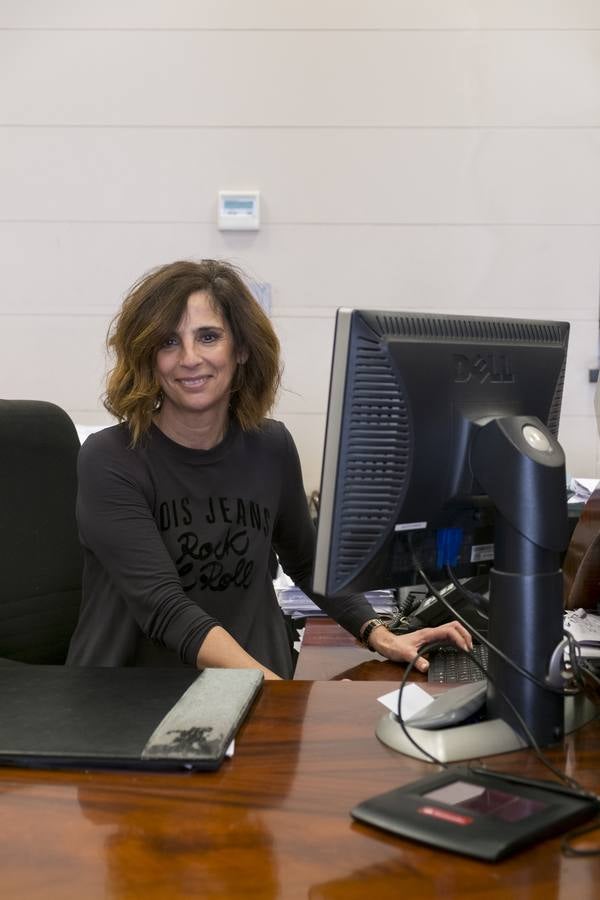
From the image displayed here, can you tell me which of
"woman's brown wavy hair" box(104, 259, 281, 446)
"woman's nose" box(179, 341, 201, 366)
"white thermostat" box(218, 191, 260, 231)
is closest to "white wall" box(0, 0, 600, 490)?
"white thermostat" box(218, 191, 260, 231)

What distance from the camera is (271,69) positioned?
3.44 meters

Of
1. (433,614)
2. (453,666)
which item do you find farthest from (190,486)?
(453,666)

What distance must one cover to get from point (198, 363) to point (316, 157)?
5.58ft

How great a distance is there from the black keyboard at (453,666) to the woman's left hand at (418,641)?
2 cm

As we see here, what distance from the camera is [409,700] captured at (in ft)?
4.29

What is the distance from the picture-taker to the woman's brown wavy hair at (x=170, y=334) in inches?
77.2

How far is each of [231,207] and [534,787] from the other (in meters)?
2.73

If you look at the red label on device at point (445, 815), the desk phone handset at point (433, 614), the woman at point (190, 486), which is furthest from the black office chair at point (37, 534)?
the red label on device at point (445, 815)

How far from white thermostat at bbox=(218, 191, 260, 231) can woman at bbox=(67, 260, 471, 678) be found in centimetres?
141

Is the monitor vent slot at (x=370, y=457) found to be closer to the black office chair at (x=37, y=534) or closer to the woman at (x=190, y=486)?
the woman at (x=190, y=486)

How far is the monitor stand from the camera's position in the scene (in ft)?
3.71

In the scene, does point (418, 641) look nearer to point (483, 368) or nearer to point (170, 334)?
point (483, 368)

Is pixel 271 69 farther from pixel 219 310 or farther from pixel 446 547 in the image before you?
pixel 446 547

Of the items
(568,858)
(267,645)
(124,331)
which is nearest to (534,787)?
(568,858)
